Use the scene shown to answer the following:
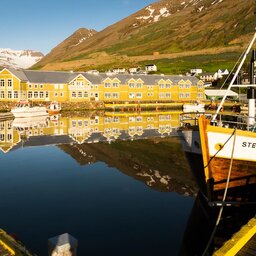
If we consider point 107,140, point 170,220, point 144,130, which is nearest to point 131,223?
point 170,220

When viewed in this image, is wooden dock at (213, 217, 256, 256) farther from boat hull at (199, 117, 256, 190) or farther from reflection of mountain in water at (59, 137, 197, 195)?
reflection of mountain in water at (59, 137, 197, 195)

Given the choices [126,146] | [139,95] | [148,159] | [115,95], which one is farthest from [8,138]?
[139,95]

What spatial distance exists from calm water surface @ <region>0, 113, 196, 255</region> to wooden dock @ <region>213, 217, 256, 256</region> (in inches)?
203

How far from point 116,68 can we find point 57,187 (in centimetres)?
15495

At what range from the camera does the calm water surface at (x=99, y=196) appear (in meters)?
14.8

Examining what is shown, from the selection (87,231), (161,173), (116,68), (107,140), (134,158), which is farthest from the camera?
(116,68)

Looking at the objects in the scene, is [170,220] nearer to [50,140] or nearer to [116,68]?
Answer: [50,140]

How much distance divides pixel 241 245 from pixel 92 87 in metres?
85.1

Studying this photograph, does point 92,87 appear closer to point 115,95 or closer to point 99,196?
point 115,95

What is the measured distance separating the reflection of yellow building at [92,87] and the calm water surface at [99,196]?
5155 centimetres

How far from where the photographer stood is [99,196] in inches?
814

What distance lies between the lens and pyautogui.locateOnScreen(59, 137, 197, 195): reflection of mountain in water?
78.0 ft

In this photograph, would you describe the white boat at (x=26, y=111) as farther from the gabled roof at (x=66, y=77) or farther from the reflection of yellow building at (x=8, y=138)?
the reflection of yellow building at (x=8, y=138)

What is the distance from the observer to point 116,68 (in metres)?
174
